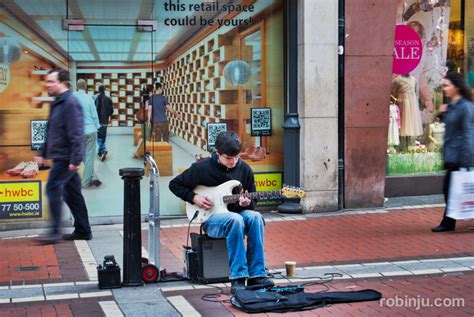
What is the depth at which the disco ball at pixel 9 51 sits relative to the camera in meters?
11.7

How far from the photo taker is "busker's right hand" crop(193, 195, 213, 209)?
822 centimetres

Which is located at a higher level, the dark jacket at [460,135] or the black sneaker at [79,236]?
the dark jacket at [460,135]

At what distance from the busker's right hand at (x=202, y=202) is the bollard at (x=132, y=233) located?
21.9 inches

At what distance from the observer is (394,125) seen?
14.2m

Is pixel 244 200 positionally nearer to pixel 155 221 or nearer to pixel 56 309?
pixel 155 221

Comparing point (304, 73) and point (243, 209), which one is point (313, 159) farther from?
point (243, 209)

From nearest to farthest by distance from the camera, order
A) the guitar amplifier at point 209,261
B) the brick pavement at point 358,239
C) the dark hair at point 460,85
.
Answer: the guitar amplifier at point 209,261 → the brick pavement at point 358,239 → the dark hair at point 460,85

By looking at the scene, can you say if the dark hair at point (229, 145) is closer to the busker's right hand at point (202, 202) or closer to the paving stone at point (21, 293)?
the busker's right hand at point (202, 202)

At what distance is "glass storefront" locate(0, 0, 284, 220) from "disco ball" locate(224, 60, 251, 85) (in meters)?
0.01

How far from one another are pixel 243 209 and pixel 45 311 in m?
2.05

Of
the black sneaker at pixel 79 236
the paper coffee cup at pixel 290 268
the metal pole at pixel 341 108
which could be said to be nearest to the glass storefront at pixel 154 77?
the metal pole at pixel 341 108

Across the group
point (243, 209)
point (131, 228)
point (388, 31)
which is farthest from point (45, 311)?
point (388, 31)

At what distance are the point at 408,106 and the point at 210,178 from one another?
6670 millimetres

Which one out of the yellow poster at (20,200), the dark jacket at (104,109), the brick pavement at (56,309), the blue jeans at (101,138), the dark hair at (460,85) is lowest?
the brick pavement at (56,309)
